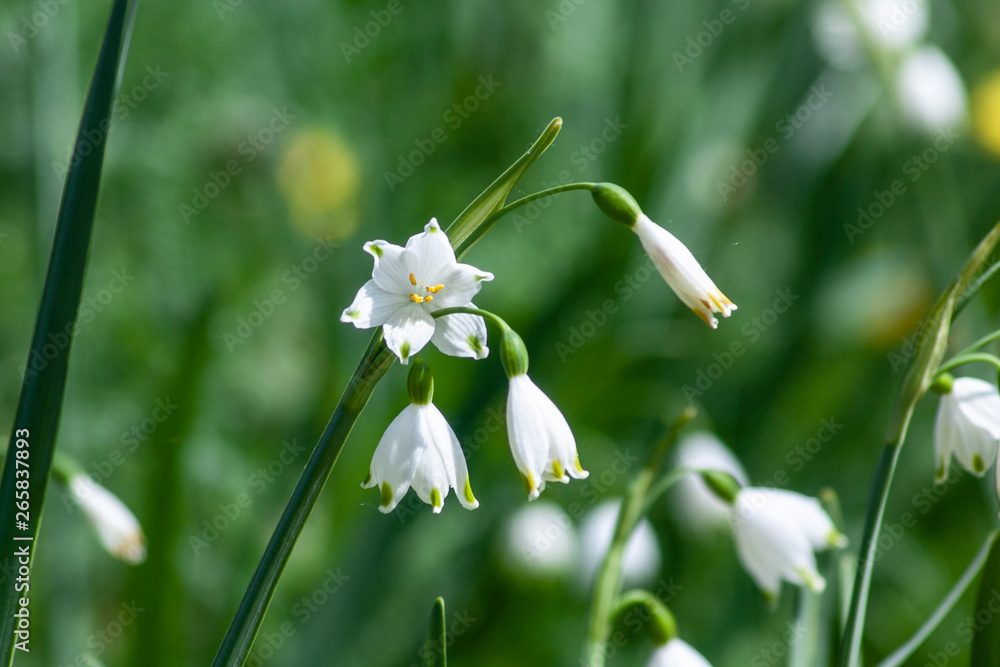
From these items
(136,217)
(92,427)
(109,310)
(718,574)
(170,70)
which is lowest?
(718,574)

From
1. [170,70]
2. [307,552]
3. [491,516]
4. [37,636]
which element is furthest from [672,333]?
[170,70]

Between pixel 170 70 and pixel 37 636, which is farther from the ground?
pixel 170 70

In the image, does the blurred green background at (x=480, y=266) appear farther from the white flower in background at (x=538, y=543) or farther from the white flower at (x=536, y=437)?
the white flower at (x=536, y=437)

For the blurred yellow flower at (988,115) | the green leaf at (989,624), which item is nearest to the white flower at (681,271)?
the green leaf at (989,624)

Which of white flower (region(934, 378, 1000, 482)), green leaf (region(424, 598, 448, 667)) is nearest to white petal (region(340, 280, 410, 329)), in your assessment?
green leaf (region(424, 598, 448, 667))

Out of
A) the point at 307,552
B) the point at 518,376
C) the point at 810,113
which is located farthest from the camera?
the point at 810,113

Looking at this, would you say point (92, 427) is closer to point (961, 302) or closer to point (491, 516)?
point (491, 516)

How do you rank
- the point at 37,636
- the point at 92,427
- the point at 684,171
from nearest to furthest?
the point at 37,636, the point at 92,427, the point at 684,171

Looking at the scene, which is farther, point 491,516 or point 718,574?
point 718,574
